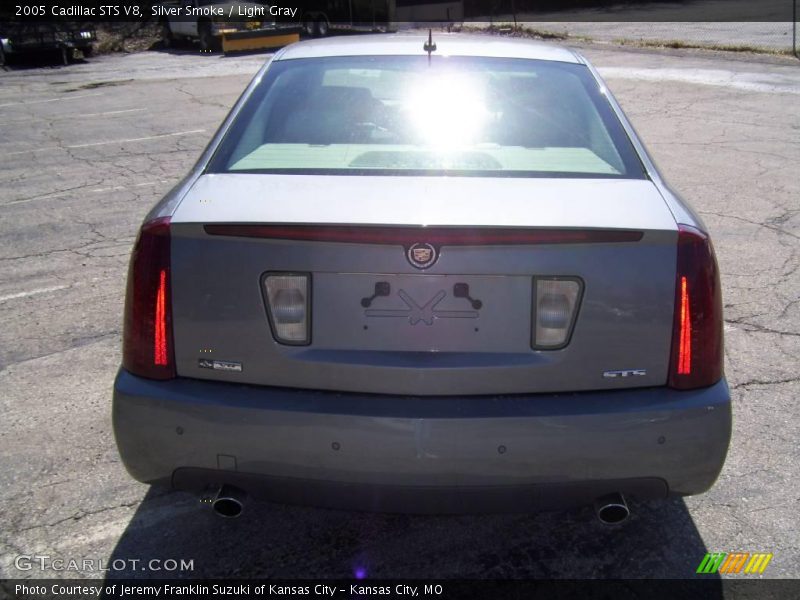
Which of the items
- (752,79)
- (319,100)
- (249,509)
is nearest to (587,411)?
(249,509)

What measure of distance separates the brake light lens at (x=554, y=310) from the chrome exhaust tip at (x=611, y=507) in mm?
510

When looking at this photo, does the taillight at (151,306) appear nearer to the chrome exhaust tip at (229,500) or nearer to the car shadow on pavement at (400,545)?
the chrome exhaust tip at (229,500)

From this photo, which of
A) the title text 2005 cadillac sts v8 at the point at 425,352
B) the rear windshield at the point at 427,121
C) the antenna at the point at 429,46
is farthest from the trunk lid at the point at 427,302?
the antenna at the point at 429,46

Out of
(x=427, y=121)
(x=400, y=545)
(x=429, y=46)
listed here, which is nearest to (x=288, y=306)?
(x=400, y=545)

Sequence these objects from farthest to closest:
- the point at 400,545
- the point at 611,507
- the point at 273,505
A: 1. the point at 273,505
2. the point at 400,545
3. the point at 611,507

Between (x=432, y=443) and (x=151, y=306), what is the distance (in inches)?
38.3

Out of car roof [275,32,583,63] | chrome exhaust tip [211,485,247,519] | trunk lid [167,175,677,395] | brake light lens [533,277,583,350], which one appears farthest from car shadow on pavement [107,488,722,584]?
car roof [275,32,583,63]

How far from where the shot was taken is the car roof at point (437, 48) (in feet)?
12.5

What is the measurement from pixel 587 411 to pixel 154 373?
1.34 meters

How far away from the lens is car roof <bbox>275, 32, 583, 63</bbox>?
3814mm

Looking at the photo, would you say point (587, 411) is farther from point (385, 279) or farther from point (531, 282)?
point (385, 279)

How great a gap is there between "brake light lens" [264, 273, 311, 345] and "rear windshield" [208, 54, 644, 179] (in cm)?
60

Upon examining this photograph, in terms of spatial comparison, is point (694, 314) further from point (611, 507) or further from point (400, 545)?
point (400, 545)

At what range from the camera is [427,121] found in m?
3.39
